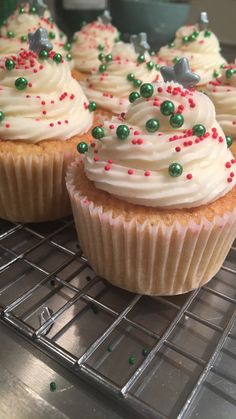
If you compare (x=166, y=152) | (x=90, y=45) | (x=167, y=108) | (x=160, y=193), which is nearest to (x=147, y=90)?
(x=167, y=108)

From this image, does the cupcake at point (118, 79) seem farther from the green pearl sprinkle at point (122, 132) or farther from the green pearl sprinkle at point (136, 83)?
the green pearl sprinkle at point (122, 132)

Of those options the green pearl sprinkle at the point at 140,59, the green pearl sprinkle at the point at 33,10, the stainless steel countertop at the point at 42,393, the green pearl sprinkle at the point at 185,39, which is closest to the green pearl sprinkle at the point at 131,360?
the stainless steel countertop at the point at 42,393

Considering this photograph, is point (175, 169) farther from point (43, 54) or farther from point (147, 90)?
point (43, 54)

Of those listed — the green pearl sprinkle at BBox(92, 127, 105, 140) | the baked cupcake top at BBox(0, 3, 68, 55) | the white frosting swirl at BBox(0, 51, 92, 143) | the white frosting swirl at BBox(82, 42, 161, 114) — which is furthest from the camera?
the baked cupcake top at BBox(0, 3, 68, 55)

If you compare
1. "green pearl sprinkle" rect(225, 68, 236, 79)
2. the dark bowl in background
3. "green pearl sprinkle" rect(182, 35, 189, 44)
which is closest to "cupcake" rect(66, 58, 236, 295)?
"green pearl sprinkle" rect(225, 68, 236, 79)

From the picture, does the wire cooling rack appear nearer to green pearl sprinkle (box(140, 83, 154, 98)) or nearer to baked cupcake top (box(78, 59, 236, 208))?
baked cupcake top (box(78, 59, 236, 208))

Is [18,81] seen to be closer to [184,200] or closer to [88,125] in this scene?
[88,125]

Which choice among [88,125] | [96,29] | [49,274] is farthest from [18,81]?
[96,29]
